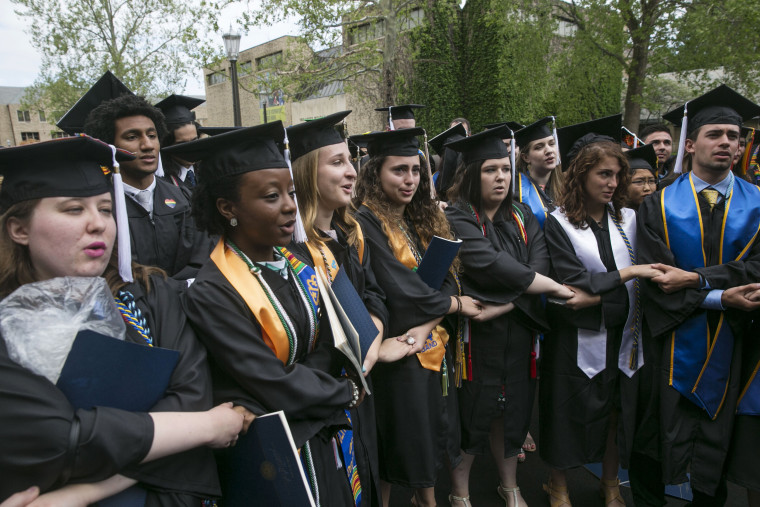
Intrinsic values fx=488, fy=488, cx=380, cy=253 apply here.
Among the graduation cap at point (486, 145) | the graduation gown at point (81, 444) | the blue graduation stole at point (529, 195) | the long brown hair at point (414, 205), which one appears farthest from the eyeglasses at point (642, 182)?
the graduation gown at point (81, 444)

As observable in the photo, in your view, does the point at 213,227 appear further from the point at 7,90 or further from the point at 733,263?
the point at 7,90

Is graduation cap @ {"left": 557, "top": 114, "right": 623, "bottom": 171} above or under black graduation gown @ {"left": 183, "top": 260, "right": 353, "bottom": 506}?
above

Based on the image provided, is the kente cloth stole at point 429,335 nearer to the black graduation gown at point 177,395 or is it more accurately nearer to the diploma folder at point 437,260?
the diploma folder at point 437,260

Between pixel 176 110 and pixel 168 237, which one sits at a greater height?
pixel 176 110

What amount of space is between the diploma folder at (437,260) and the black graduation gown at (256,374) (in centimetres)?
101

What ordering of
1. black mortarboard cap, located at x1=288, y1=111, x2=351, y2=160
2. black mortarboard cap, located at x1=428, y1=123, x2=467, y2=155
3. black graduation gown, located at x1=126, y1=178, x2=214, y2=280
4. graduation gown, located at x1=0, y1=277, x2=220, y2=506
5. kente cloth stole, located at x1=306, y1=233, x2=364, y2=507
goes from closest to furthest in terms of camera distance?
graduation gown, located at x1=0, y1=277, x2=220, y2=506, kente cloth stole, located at x1=306, y1=233, x2=364, y2=507, black mortarboard cap, located at x1=288, y1=111, x2=351, y2=160, black graduation gown, located at x1=126, y1=178, x2=214, y2=280, black mortarboard cap, located at x1=428, y1=123, x2=467, y2=155

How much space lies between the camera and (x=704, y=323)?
2.64m

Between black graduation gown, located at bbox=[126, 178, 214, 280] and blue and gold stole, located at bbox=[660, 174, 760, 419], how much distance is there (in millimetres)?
2754

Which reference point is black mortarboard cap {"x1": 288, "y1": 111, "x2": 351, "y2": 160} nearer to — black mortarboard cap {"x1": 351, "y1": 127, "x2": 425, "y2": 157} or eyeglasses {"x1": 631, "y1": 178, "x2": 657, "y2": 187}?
black mortarboard cap {"x1": 351, "y1": 127, "x2": 425, "y2": 157}

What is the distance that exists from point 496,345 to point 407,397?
2.28 ft

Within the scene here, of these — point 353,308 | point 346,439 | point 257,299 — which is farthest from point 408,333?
point 257,299

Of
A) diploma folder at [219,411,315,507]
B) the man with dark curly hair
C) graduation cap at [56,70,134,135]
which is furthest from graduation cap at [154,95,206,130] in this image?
diploma folder at [219,411,315,507]

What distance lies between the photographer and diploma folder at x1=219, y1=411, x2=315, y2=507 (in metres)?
1.47

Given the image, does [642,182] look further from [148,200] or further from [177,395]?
[177,395]
